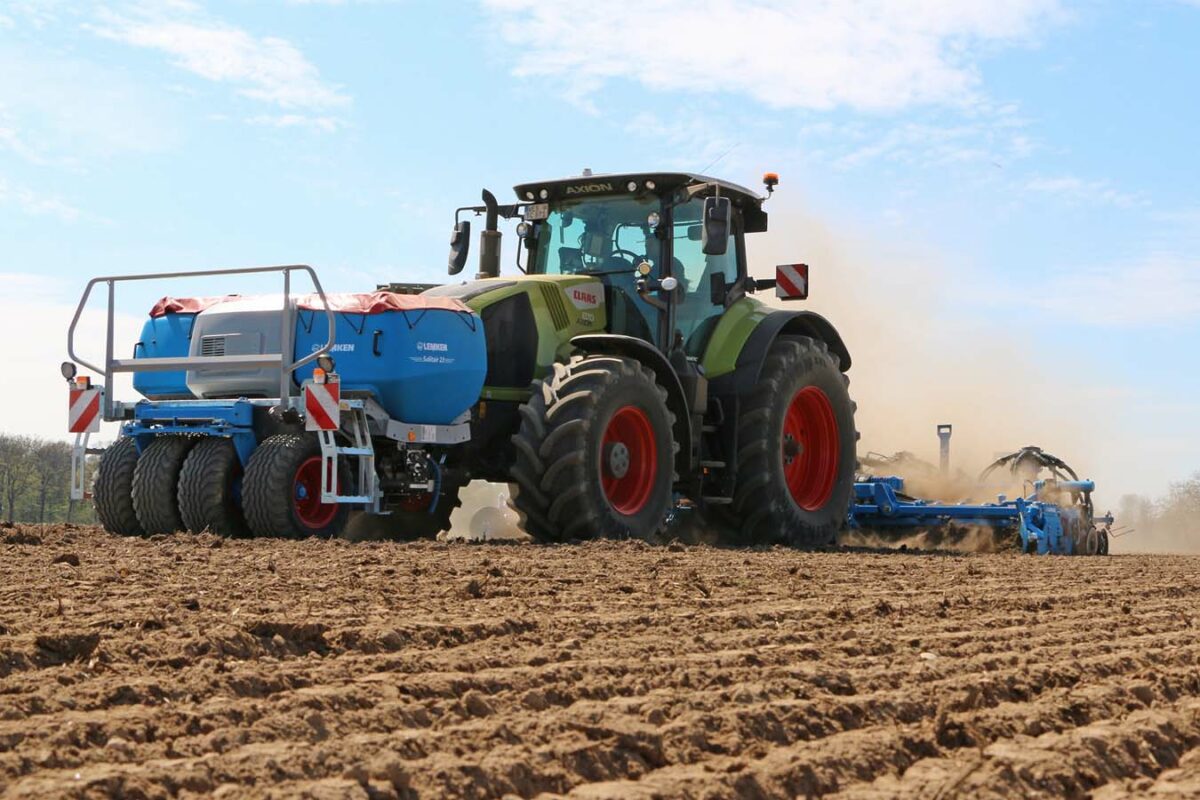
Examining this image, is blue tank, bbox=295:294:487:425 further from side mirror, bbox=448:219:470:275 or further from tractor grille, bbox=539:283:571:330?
side mirror, bbox=448:219:470:275

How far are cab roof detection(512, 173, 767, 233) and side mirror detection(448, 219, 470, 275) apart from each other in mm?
458

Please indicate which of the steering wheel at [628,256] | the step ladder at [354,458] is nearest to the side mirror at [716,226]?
the steering wheel at [628,256]

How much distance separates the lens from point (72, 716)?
3.28 meters

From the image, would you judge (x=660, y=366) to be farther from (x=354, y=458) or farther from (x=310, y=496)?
(x=310, y=496)

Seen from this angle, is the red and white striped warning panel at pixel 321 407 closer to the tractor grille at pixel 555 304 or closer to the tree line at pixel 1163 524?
the tractor grille at pixel 555 304

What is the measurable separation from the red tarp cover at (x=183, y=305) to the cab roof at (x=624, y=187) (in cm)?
232

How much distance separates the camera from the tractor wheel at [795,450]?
10.2 m

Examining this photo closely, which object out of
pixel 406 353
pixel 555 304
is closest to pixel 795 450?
pixel 555 304

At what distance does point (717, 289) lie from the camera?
10.5m

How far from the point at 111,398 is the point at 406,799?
701 cm

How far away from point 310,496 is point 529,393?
166 cm

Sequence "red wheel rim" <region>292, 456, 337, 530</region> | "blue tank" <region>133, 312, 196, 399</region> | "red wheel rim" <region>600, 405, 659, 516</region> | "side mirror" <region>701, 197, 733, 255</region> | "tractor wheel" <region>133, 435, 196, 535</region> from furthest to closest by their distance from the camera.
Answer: "side mirror" <region>701, 197, 733, 255</region>, "blue tank" <region>133, 312, 196, 399</region>, "red wheel rim" <region>600, 405, 659, 516</region>, "tractor wheel" <region>133, 435, 196, 535</region>, "red wheel rim" <region>292, 456, 337, 530</region>

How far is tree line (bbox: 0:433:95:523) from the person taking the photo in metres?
28.5

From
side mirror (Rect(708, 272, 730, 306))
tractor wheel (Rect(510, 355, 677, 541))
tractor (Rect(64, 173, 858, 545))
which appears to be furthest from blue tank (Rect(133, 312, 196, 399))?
side mirror (Rect(708, 272, 730, 306))
